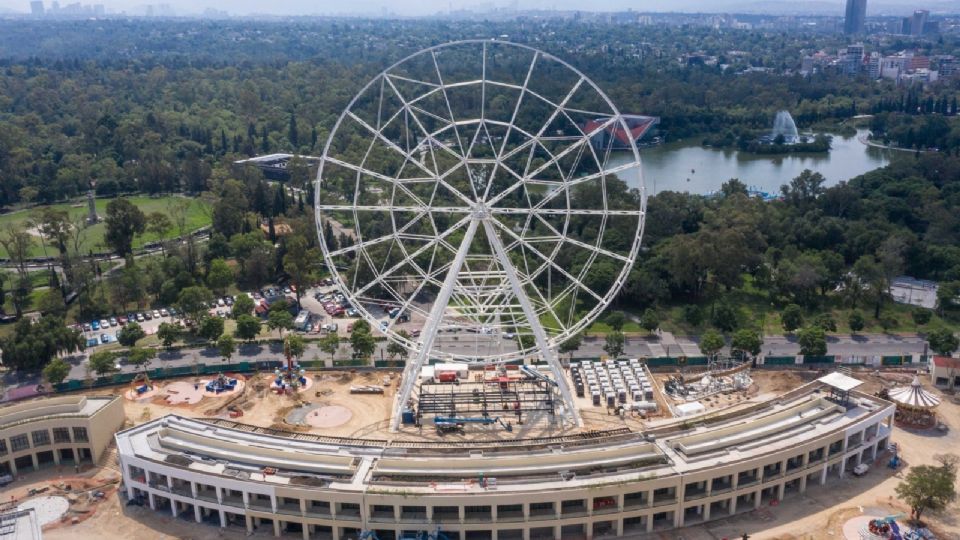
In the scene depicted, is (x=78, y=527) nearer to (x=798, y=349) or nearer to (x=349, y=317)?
(x=349, y=317)

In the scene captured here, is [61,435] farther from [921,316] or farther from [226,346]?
[921,316]

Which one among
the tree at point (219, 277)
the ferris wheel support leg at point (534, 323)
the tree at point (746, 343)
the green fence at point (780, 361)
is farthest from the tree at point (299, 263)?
the green fence at point (780, 361)

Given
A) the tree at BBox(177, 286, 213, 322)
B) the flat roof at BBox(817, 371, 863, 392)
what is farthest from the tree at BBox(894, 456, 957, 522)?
the tree at BBox(177, 286, 213, 322)

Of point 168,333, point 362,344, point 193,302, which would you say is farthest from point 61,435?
point 193,302

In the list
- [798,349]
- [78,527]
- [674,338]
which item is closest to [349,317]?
[674,338]

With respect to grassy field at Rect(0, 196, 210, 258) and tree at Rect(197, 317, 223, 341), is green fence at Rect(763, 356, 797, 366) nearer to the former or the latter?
tree at Rect(197, 317, 223, 341)
